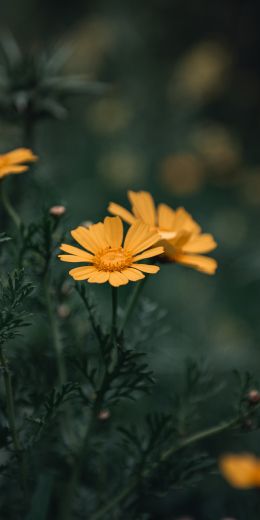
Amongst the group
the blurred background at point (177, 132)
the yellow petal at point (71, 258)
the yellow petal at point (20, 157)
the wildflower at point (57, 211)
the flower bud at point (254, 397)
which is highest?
the blurred background at point (177, 132)

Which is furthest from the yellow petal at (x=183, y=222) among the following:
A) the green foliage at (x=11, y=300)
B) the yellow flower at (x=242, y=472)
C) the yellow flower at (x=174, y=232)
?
the yellow flower at (x=242, y=472)

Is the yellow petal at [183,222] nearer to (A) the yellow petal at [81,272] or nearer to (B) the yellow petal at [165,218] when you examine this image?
(B) the yellow petal at [165,218]

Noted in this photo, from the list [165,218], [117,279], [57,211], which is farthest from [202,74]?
[117,279]

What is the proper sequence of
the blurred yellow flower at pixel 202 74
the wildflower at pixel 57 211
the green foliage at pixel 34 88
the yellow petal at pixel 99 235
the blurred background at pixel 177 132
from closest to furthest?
the yellow petal at pixel 99 235, the wildflower at pixel 57 211, the green foliage at pixel 34 88, the blurred background at pixel 177 132, the blurred yellow flower at pixel 202 74

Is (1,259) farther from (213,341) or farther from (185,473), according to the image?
(213,341)

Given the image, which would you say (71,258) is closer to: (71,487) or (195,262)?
(195,262)

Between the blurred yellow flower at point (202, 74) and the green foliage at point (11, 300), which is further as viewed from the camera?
the blurred yellow flower at point (202, 74)

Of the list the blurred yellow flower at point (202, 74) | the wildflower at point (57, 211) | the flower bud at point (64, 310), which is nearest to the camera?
the wildflower at point (57, 211)

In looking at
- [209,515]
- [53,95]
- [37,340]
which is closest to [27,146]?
[53,95]
